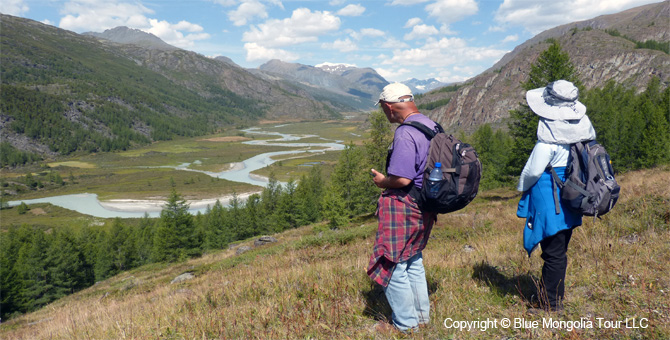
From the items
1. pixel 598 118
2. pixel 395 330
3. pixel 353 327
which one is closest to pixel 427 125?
pixel 395 330

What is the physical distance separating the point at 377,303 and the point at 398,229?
4.51ft

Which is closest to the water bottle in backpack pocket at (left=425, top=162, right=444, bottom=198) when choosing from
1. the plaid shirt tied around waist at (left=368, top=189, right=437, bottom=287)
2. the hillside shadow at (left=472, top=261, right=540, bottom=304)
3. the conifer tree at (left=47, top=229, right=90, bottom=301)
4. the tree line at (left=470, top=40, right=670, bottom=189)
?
the plaid shirt tied around waist at (left=368, top=189, right=437, bottom=287)

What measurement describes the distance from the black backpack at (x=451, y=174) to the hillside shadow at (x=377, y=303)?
1517 mm

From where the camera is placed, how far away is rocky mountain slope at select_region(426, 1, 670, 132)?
111m

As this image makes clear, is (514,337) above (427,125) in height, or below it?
below

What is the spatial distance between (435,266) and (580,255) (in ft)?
6.88

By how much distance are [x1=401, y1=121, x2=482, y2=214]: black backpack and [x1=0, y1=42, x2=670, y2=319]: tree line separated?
79.5ft

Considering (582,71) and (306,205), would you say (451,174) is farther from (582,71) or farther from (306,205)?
(582,71)

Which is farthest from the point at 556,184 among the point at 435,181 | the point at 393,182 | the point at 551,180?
the point at 393,182

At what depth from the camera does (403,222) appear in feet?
10.0

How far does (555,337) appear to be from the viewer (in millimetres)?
2730

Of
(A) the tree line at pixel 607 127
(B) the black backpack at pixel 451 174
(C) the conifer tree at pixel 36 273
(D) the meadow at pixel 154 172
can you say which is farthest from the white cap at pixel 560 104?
(D) the meadow at pixel 154 172

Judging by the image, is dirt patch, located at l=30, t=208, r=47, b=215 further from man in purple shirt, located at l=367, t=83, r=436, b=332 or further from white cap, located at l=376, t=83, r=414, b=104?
white cap, located at l=376, t=83, r=414, b=104

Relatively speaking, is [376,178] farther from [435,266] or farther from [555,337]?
[435,266]
